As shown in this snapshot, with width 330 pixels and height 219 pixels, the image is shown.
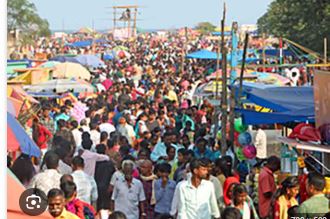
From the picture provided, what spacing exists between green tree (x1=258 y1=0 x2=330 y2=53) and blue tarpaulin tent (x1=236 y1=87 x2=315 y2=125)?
15137 millimetres

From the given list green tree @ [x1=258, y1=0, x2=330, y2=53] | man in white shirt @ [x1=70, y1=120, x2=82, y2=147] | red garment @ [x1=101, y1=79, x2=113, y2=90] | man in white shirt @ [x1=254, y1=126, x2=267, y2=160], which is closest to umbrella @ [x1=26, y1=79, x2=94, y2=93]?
man in white shirt @ [x1=70, y1=120, x2=82, y2=147]

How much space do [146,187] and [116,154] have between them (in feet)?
3.08

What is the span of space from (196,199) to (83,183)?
1.46 metres

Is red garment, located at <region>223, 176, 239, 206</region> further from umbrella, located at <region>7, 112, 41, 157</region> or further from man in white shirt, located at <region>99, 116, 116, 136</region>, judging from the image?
man in white shirt, located at <region>99, 116, 116, 136</region>

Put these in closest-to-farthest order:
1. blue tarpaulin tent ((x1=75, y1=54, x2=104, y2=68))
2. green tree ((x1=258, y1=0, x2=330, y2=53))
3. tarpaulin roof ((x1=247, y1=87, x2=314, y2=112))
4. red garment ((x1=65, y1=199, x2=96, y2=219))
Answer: red garment ((x1=65, y1=199, x2=96, y2=219)) < tarpaulin roof ((x1=247, y1=87, x2=314, y2=112)) < green tree ((x1=258, y1=0, x2=330, y2=53)) < blue tarpaulin tent ((x1=75, y1=54, x2=104, y2=68))

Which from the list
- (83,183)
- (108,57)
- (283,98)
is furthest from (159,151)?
(108,57)

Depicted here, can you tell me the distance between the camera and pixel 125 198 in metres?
7.48

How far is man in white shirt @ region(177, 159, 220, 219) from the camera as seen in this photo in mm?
6578

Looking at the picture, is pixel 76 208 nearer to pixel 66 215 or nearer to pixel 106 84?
pixel 66 215

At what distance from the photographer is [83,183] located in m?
7.48

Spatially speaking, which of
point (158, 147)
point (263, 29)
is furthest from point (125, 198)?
point (263, 29)
